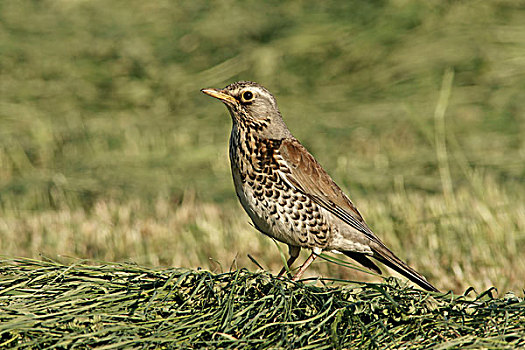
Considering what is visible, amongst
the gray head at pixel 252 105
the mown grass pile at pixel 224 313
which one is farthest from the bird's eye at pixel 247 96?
the mown grass pile at pixel 224 313

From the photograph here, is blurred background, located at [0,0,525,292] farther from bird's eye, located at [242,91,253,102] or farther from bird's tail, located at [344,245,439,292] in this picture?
bird's eye, located at [242,91,253,102]

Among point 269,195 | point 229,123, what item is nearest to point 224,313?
point 269,195

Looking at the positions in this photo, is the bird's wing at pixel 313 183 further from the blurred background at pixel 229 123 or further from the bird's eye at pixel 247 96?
the blurred background at pixel 229 123

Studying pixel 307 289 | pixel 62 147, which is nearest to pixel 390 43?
pixel 62 147

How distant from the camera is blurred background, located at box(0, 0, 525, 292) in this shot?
6836mm

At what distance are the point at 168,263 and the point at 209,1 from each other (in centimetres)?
862

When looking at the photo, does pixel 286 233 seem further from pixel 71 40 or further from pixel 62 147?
pixel 71 40

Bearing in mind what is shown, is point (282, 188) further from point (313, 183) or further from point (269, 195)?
point (313, 183)

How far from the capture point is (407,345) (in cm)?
318

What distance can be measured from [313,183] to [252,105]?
0.62 m

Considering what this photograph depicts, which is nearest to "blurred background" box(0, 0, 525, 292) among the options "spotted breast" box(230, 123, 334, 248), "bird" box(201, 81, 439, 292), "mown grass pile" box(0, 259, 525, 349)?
"bird" box(201, 81, 439, 292)

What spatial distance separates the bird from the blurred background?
0.99 metres

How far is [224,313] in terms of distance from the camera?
3270mm

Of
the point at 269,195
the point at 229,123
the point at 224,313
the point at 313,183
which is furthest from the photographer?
the point at 229,123
